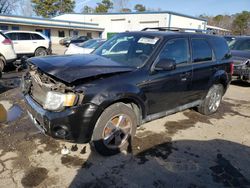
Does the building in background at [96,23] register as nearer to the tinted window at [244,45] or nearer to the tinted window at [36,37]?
the tinted window at [36,37]

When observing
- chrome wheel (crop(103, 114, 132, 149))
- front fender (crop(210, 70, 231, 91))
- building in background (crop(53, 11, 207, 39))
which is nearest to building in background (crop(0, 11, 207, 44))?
building in background (crop(53, 11, 207, 39))

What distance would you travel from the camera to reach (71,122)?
311 cm

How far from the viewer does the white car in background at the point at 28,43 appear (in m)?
13.3

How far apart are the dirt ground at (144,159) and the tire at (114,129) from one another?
17cm

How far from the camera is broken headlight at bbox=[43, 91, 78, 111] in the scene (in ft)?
10.1

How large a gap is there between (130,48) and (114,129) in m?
1.65

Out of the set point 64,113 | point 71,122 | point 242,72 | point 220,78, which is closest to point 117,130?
point 71,122

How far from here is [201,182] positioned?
3.19m

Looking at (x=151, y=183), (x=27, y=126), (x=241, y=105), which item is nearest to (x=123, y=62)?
(x=151, y=183)

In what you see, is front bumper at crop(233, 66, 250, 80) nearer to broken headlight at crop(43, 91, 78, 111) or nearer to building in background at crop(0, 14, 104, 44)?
broken headlight at crop(43, 91, 78, 111)

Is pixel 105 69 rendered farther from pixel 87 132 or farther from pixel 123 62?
pixel 87 132

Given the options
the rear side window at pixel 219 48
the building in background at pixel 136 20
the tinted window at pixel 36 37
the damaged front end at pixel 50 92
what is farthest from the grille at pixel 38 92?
the building in background at pixel 136 20

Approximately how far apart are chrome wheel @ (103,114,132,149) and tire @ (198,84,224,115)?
97.5 inches

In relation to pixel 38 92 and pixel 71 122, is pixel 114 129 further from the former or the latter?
pixel 38 92
